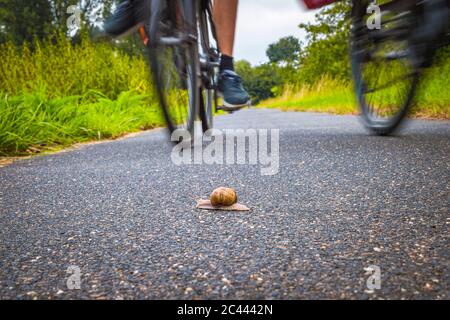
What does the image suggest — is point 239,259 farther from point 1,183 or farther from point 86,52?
point 86,52

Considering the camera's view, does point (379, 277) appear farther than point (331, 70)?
No

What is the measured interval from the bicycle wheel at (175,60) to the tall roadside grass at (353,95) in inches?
50.8

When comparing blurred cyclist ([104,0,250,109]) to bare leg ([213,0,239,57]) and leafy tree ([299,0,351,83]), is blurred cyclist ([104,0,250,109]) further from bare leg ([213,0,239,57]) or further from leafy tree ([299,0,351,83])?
leafy tree ([299,0,351,83])

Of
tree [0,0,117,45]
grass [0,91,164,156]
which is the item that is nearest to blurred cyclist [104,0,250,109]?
grass [0,91,164,156]

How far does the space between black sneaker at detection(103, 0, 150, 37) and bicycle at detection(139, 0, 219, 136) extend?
7cm

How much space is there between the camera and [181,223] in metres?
1.27

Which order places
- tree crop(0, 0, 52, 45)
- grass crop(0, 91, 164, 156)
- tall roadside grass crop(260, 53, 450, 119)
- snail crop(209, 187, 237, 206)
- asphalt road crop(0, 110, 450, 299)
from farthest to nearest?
tree crop(0, 0, 52, 45), tall roadside grass crop(260, 53, 450, 119), grass crop(0, 91, 164, 156), snail crop(209, 187, 237, 206), asphalt road crop(0, 110, 450, 299)

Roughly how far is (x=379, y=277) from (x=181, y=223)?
620 millimetres

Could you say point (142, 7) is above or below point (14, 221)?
above

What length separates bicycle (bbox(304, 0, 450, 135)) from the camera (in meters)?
1.87

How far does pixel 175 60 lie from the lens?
2.66 meters
